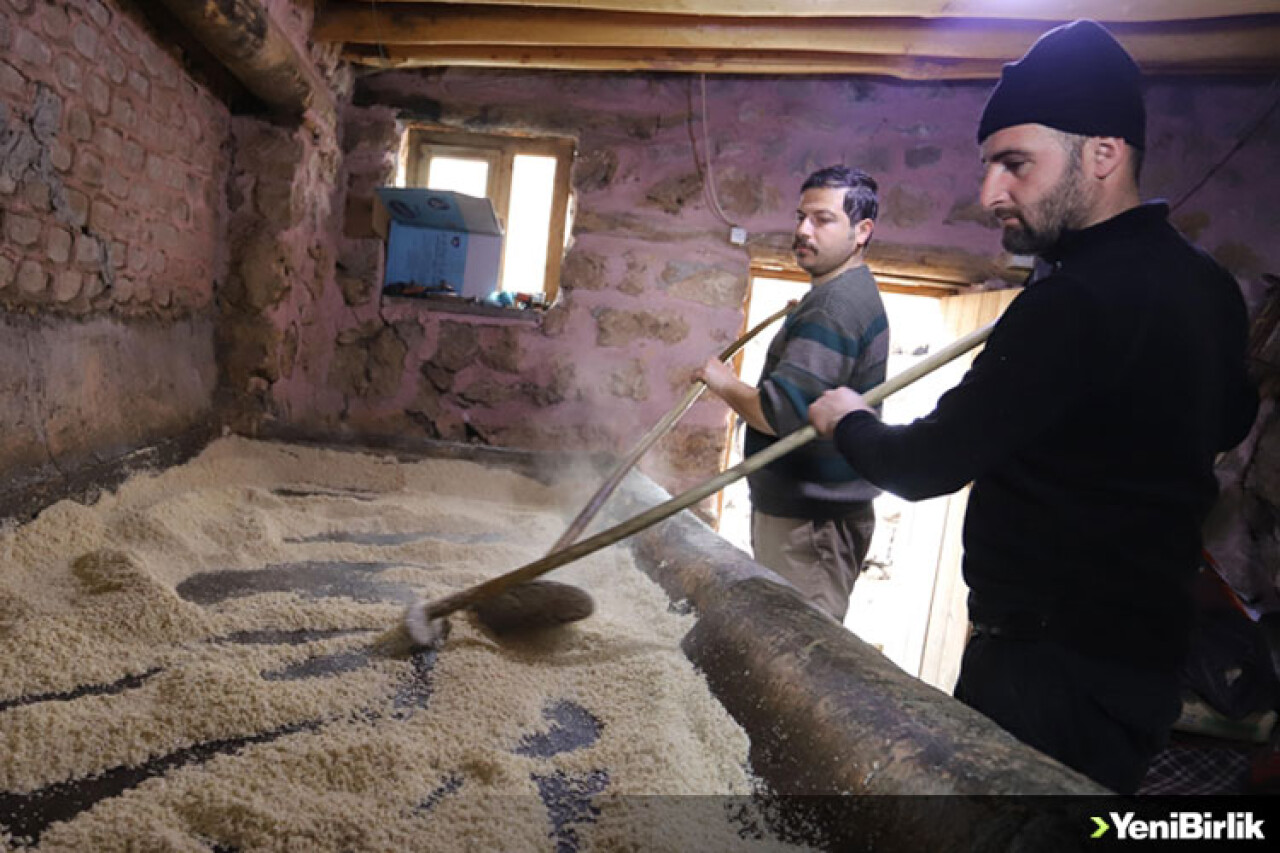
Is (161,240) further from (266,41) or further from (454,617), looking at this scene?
(454,617)

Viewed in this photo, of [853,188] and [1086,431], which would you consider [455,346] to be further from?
[1086,431]

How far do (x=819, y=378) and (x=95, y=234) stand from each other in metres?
2.20

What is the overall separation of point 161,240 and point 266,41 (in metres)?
0.81

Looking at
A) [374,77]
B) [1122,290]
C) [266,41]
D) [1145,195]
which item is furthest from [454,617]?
[1145,195]

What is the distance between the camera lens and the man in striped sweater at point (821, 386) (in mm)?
2029

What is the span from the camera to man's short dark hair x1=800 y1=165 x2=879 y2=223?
2.20 meters

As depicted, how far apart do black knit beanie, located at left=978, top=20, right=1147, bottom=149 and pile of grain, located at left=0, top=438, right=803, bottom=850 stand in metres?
1.16

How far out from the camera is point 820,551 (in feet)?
7.20

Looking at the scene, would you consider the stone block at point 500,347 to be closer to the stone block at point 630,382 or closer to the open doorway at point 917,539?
the stone block at point 630,382

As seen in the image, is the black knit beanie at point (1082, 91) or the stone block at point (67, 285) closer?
the black knit beanie at point (1082, 91)

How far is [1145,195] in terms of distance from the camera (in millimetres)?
3672

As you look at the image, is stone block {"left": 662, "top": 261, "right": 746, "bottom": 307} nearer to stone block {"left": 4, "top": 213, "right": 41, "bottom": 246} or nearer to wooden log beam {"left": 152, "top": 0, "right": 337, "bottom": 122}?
wooden log beam {"left": 152, "top": 0, "right": 337, "bottom": 122}

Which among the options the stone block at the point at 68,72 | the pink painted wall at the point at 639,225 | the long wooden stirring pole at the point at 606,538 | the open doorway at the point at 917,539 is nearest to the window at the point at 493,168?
the pink painted wall at the point at 639,225

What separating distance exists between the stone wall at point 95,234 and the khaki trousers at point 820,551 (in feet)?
6.69
